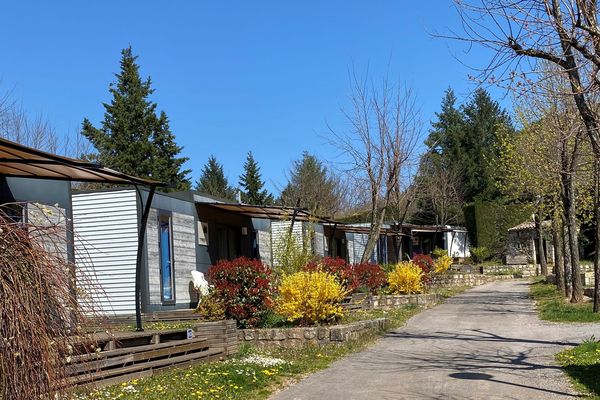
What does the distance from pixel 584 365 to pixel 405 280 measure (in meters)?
10.9

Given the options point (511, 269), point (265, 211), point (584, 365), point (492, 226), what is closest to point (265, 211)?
point (265, 211)

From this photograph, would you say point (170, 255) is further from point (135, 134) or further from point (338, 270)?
point (135, 134)

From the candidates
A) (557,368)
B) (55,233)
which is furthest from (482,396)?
(55,233)

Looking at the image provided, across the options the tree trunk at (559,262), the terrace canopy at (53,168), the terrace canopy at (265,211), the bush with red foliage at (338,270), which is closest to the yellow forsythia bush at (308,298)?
the bush with red foliage at (338,270)

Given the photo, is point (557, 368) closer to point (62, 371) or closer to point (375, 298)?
point (62, 371)

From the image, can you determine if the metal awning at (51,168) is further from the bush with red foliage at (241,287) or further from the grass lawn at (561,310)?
the grass lawn at (561,310)

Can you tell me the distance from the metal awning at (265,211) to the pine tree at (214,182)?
38.4 meters

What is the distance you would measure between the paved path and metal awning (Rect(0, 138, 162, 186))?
3584mm

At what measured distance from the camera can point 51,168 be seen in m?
9.05

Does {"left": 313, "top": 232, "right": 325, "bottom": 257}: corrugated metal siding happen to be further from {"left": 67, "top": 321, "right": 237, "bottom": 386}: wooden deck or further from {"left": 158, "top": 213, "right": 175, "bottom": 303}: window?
{"left": 67, "top": 321, "right": 237, "bottom": 386}: wooden deck

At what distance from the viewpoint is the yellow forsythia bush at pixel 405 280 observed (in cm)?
2002

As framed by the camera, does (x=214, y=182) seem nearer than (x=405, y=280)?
No

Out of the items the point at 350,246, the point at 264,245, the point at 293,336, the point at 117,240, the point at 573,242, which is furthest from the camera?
the point at 350,246

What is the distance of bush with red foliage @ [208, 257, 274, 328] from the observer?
1196 cm
